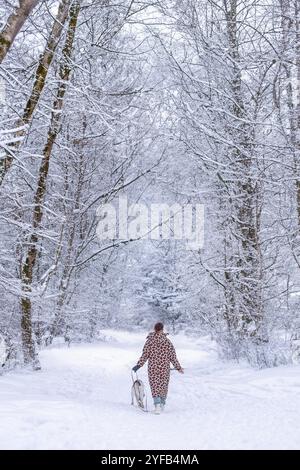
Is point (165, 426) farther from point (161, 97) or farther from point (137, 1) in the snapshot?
point (161, 97)

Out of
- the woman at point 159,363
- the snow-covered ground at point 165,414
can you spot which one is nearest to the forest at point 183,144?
the snow-covered ground at point 165,414

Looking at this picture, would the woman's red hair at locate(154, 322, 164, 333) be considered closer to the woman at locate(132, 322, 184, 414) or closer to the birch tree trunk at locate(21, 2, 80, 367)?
the woman at locate(132, 322, 184, 414)

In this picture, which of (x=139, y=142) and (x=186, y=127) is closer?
(x=186, y=127)

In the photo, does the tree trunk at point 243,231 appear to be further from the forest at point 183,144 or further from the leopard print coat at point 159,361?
the leopard print coat at point 159,361

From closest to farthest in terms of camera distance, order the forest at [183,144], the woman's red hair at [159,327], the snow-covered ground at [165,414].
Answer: the snow-covered ground at [165,414] → the woman's red hair at [159,327] → the forest at [183,144]

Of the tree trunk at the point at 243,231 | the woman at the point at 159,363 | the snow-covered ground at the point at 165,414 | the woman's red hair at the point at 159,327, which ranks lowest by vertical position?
the snow-covered ground at the point at 165,414

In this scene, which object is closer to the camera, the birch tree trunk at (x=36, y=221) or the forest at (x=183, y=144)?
the forest at (x=183, y=144)

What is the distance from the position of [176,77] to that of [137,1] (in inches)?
133

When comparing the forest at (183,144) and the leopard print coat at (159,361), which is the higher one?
the forest at (183,144)

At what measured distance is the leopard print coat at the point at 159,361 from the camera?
25.9 feet

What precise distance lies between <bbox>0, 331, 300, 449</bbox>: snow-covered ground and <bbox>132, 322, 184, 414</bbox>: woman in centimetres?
35

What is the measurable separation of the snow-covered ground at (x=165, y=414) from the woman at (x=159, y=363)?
348 millimetres

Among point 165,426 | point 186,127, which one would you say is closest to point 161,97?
point 186,127
